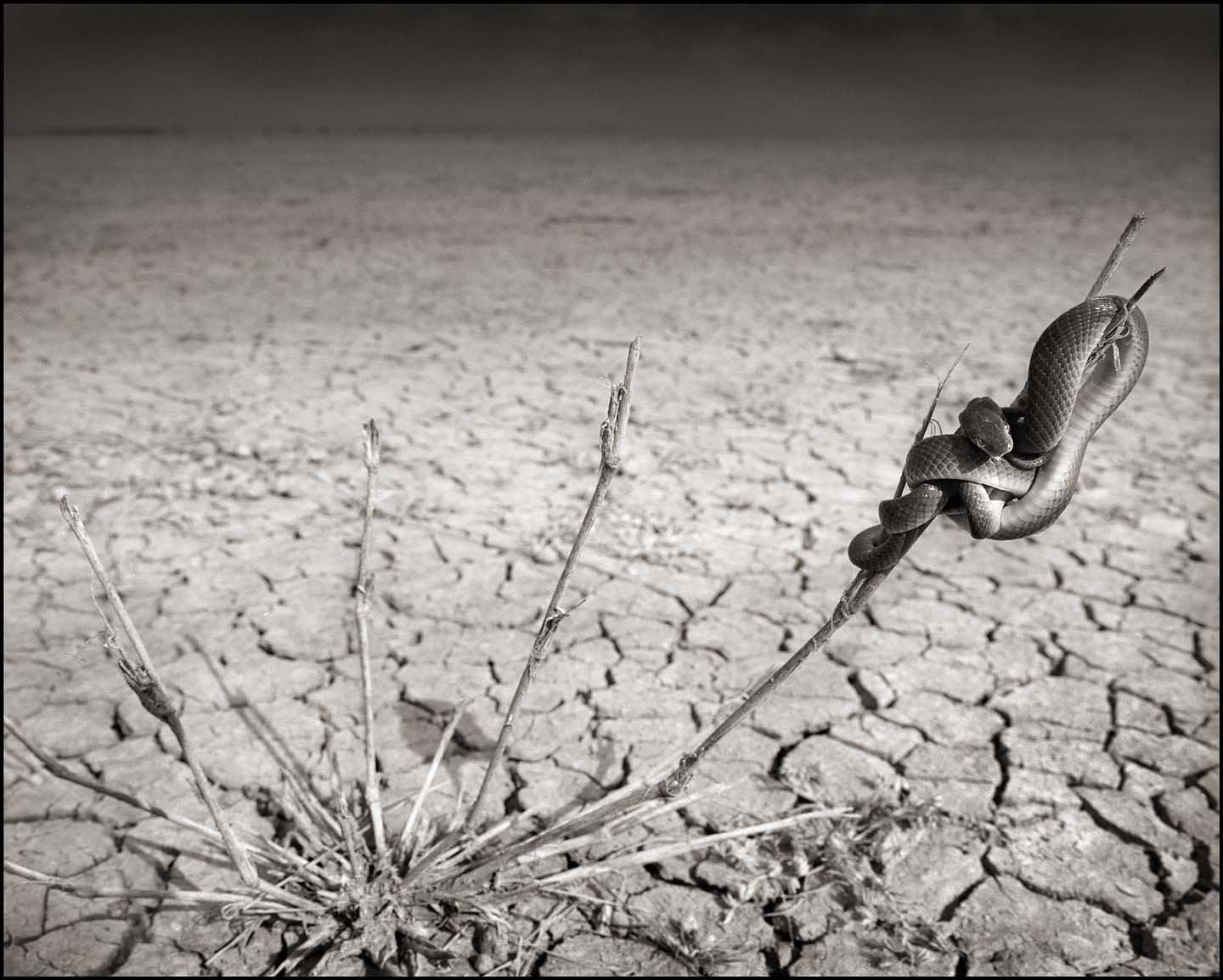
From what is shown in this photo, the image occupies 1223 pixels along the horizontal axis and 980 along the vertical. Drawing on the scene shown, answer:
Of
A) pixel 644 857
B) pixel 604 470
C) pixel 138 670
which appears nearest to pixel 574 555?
pixel 604 470

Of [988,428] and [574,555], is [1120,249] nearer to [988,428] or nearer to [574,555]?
[988,428]

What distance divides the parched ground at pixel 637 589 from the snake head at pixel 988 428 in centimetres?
108

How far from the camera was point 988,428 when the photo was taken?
802 millimetres

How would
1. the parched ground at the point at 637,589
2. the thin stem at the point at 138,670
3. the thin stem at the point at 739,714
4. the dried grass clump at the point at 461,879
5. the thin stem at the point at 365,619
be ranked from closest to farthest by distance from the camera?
the thin stem at the point at 739,714 → the thin stem at the point at 138,670 → the thin stem at the point at 365,619 → the dried grass clump at the point at 461,879 → the parched ground at the point at 637,589

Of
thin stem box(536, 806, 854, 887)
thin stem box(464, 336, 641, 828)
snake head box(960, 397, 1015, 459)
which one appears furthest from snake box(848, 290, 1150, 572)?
thin stem box(536, 806, 854, 887)

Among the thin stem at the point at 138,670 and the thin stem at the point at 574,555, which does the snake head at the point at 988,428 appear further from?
the thin stem at the point at 138,670

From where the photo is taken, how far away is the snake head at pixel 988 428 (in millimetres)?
799

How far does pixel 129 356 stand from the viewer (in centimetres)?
491

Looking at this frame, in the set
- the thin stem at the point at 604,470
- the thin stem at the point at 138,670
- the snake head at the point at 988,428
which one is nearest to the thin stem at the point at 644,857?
the thin stem at the point at 604,470

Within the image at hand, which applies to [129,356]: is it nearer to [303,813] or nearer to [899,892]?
[303,813]

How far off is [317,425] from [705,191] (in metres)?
8.63

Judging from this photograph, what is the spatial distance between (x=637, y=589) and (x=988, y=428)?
6.67ft

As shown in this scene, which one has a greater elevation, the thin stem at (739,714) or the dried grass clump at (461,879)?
the thin stem at (739,714)

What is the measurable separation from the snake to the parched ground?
3.39 feet
